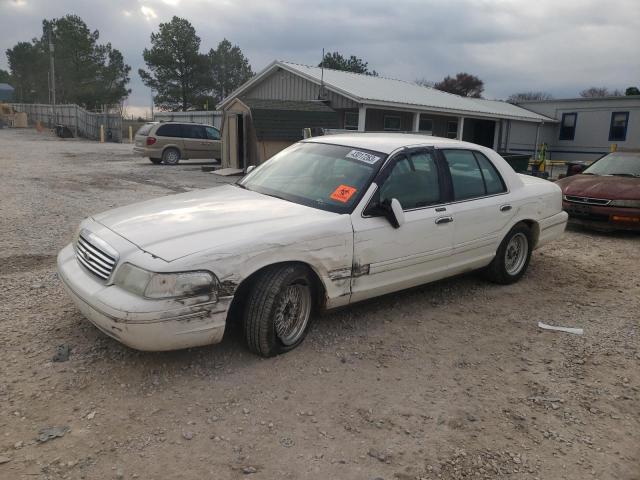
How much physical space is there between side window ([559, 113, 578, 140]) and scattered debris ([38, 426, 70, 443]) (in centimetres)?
3009

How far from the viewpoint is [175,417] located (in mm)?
2951

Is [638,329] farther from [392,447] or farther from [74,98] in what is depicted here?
[74,98]

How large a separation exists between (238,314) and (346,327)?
104cm

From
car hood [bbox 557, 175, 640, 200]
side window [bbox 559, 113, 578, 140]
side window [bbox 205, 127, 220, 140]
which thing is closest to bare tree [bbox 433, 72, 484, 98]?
side window [bbox 559, 113, 578, 140]

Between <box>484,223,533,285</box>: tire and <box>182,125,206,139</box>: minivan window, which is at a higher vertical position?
<box>182,125,206,139</box>: minivan window

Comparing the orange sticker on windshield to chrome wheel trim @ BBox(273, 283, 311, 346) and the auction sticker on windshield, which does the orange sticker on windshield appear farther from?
chrome wheel trim @ BBox(273, 283, 311, 346)

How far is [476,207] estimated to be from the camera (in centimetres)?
485

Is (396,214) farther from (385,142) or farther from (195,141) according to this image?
(195,141)

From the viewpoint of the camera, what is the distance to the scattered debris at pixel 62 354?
138 inches

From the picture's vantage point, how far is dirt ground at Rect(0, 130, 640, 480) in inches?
104

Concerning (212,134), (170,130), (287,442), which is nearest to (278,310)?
(287,442)

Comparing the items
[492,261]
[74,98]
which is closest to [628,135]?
[492,261]

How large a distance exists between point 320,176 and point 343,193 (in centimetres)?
39

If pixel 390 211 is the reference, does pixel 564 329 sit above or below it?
below
